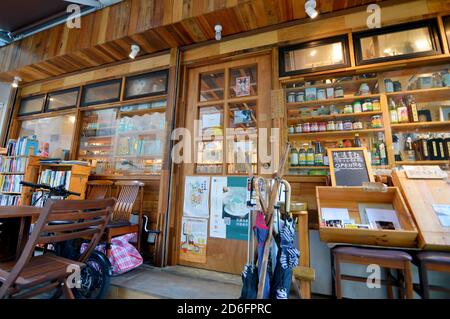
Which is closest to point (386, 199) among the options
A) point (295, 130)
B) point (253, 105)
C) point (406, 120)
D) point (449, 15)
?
point (406, 120)

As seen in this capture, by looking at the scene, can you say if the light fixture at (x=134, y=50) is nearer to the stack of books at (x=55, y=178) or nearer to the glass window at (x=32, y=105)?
the stack of books at (x=55, y=178)

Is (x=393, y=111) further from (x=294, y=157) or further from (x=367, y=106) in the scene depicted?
(x=294, y=157)

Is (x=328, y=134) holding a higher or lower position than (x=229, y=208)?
higher

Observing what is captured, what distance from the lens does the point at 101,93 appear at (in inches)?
129

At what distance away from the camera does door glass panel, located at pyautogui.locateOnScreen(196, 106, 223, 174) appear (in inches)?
98.2

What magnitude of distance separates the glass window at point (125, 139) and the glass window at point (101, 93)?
0.16 metres

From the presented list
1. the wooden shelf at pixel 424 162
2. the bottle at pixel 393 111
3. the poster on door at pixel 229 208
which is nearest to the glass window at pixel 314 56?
the bottle at pixel 393 111

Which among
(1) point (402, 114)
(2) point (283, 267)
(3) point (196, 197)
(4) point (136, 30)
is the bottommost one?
(2) point (283, 267)

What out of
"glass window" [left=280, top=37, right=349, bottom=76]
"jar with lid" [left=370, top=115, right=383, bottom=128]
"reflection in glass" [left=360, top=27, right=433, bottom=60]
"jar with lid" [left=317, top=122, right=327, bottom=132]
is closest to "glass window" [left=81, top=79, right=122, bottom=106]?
"glass window" [left=280, top=37, right=349, bottom=76]

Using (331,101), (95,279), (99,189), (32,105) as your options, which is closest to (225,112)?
(331,101)

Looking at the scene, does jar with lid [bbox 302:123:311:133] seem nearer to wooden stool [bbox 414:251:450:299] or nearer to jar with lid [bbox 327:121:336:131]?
jar with lid [bbox 327:121:336:131]

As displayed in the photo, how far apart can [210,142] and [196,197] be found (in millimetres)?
674

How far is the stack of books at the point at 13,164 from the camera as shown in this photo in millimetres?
3002

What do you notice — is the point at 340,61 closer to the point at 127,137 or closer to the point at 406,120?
the point at 406,120
